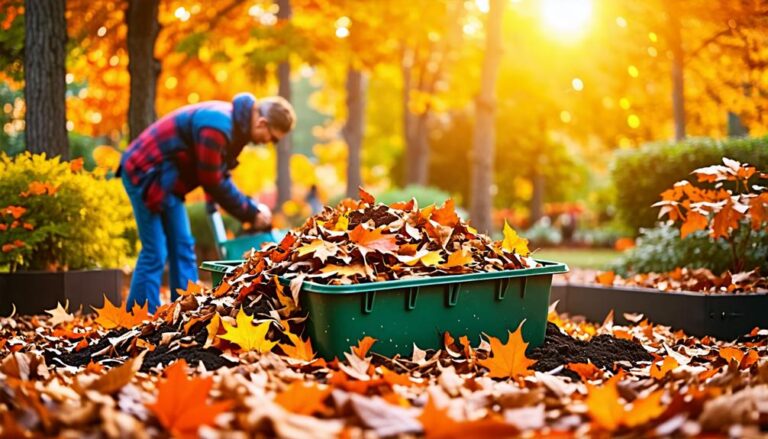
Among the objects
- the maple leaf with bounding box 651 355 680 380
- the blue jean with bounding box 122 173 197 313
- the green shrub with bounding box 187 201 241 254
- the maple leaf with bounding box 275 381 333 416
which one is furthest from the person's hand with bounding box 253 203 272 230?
the green shrub with bounding box 187 201 241 254

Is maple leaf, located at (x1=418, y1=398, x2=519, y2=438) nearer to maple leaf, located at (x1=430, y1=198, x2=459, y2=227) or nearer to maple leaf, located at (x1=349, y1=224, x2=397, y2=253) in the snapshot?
maple leaf, located at (x1=349, y1=224, x2=397, y2=253)

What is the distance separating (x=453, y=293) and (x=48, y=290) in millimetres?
3172

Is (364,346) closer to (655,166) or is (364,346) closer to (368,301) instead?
(368,301)

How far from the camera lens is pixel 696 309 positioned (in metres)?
5.17

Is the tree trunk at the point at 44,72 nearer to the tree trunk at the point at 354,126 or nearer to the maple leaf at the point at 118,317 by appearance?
the maple leaf at the point at 118,317

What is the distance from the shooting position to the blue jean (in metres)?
5.57

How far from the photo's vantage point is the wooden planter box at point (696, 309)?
201 inches

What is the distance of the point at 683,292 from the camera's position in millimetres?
5395

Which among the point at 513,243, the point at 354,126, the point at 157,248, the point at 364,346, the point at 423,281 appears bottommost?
the point at 364,346

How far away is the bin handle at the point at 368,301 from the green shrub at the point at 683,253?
3.62 meters

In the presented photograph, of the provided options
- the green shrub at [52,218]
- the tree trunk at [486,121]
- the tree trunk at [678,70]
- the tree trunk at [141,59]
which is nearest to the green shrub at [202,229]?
the tree trunk at [141,59]

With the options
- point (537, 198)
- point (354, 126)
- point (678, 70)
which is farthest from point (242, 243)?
point (537, 198)

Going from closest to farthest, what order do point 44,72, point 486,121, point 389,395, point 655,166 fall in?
point 389,395 < point 44,72 < point 655,166 < point 486,121

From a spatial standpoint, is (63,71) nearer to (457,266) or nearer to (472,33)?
(457,266)
